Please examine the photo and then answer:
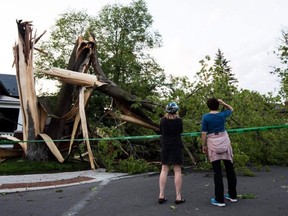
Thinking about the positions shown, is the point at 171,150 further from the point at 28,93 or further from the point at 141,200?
the point at 28,93

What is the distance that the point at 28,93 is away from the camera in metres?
9.28

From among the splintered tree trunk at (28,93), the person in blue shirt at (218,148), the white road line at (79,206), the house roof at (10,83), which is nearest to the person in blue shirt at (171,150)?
the person in blue shirt at (218,148)

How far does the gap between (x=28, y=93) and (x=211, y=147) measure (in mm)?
6863

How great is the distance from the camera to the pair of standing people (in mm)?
4105

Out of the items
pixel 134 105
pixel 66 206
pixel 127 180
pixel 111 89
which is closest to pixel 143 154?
pixel 134 105

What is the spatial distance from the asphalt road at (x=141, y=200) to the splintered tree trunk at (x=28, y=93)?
3.62 m

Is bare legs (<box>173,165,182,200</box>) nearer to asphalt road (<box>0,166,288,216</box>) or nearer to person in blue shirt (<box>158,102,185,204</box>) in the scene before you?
person in blue shirt (<box>158,102,185,204</box>)

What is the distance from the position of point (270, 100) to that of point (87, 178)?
5255mm

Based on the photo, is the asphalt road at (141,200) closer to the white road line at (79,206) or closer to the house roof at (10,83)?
the white road line at (79,206)

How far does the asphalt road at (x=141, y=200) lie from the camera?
3896mm

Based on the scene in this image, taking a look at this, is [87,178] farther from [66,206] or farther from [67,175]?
[66,206]

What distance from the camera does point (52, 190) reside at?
588 centimetres

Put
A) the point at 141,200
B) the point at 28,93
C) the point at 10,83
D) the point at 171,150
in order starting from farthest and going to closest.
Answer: the point at 10,83
the point at 28,93
the point at 141,200
the point at 171,150

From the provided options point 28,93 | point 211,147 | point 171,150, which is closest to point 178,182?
point 171,150
